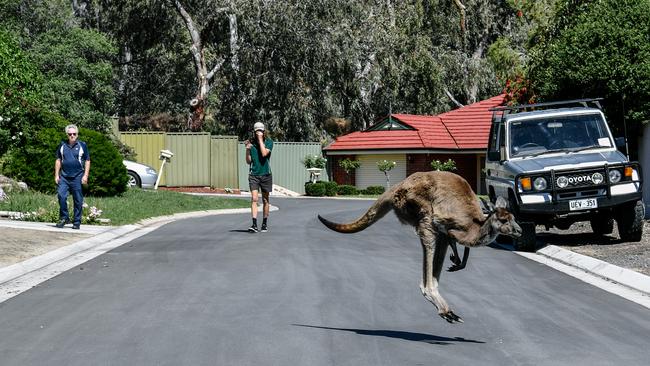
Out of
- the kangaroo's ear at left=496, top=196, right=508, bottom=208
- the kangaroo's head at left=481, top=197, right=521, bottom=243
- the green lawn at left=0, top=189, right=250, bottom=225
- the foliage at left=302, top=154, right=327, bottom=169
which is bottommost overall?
the green lawn at left=0, top=189, right=250, bottom=225

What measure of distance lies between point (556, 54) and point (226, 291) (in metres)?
15.2

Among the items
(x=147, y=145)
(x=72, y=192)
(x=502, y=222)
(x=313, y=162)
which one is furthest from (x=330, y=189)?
(x=502, y=222)

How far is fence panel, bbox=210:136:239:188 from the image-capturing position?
42469 mm

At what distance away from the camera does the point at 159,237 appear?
17.9m

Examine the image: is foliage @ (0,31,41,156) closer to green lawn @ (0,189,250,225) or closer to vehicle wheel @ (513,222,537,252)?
green lawn @ (0,189,250,225)

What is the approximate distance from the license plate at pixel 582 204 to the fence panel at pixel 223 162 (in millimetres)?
28881

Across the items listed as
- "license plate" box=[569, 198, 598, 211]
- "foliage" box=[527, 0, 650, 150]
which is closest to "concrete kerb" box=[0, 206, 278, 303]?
"license plate" box=[569, 198, 598, 211]

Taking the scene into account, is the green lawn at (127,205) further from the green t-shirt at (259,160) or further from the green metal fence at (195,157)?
the green metal fence at (195,157)

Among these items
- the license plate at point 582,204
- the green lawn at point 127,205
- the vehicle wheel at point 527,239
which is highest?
the license plate at point 582,204

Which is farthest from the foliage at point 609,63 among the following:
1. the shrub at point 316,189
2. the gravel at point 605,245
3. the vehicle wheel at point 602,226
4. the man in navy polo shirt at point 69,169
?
the shrub at point 316,189

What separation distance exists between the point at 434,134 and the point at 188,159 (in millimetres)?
14947

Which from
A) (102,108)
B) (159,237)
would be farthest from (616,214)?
(102,108)

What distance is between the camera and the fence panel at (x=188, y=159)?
41219 mm

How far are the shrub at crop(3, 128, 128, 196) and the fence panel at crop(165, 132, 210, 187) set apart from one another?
14.9 metres
